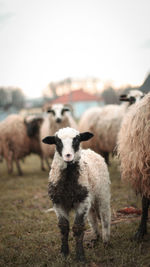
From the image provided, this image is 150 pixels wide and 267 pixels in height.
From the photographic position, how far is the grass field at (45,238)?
3.30 metres

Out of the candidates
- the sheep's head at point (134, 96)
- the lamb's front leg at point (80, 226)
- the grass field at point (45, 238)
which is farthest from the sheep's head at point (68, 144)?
the sheep's head at point (134, 96)

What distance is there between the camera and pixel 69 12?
6348mm

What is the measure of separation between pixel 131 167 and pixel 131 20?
316 centimetres

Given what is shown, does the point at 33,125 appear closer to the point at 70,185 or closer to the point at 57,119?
the point at 57,119

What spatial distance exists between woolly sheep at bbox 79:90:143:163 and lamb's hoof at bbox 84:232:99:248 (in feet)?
14.2

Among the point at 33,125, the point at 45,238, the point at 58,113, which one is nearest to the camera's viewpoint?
the point at 45,238

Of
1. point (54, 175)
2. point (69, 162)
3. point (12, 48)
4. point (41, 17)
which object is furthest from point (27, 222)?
point (41, 17)

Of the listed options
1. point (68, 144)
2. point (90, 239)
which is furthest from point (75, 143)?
point (90, 239)

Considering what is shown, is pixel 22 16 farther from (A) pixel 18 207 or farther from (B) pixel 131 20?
(A) pixel 18 207

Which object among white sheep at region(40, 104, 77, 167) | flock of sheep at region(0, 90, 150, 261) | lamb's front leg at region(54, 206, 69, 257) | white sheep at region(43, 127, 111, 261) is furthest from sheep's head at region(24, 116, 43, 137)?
lamb's front leg at region(54, 206, 69, 257)

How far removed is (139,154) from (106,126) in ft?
15.5

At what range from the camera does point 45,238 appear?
4.16 meters

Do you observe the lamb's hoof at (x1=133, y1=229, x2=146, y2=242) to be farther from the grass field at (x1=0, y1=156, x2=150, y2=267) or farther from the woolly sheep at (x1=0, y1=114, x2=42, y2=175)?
the woolly sheep at (x1=0, y1=114, x2=42, y2=175)

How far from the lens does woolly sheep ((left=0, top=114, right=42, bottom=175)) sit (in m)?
10.3
